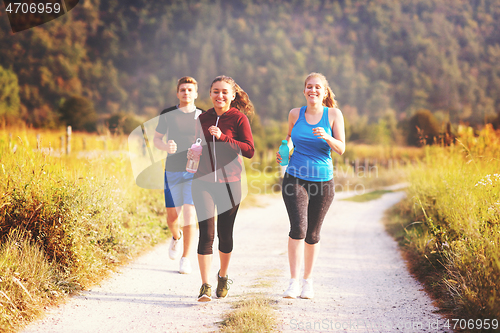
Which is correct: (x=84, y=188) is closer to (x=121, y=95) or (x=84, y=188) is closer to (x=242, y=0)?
(x=121, y=95)

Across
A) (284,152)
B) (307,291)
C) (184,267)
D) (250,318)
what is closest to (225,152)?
(284,152)

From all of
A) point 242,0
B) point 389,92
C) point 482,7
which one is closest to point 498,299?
point 389,92

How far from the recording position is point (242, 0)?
146 m

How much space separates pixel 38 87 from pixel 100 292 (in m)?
92.3

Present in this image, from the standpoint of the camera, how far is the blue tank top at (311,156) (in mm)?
3807

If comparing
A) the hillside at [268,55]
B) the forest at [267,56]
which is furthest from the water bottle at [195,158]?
the hillside at [268,55]

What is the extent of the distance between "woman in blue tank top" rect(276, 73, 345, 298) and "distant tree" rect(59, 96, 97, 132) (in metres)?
47.3

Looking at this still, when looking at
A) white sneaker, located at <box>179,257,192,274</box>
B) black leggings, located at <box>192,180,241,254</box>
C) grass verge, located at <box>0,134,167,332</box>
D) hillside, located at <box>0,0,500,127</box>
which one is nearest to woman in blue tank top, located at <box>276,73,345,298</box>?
black leggings, located at <box>192,180,241,254</box>

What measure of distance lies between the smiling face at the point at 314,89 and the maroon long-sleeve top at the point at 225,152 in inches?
26.1

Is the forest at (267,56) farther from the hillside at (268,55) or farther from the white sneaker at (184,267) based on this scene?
the white sneaker at (184,267)

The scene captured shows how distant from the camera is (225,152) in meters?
3.74

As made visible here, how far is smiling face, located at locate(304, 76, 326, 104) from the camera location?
386 centimetres

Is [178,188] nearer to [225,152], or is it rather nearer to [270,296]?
[225,152]

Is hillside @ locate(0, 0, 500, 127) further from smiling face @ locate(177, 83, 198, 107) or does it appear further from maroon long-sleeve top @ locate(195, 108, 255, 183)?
maroon long-sleeve top @ locate(195, 108, 255, 183)
